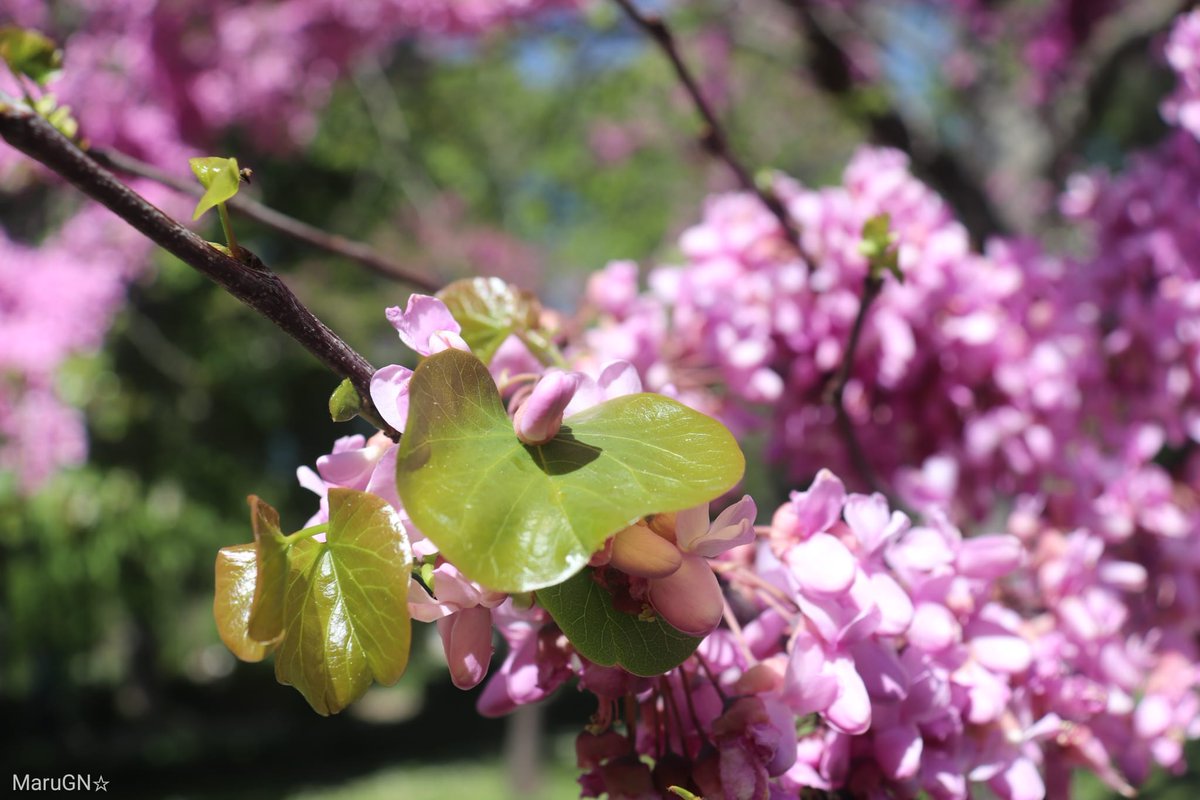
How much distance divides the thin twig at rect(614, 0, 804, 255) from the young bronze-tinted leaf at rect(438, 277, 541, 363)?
0.92ft

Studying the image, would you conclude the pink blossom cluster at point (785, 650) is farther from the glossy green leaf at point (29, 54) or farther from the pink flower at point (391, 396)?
the glossy green leaf at point (29, 54)

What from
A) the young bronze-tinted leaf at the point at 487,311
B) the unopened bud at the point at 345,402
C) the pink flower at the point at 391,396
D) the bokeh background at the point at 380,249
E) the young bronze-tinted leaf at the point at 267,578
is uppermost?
the pink flower at the point at 391,396

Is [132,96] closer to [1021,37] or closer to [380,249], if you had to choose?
[1021,37]

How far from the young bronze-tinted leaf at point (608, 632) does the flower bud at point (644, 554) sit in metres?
0.02

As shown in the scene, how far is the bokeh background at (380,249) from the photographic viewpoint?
92.9 inches

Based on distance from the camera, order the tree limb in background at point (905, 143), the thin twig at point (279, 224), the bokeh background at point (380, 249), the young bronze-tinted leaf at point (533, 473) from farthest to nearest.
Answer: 1. the bokeh background at point (380, 249)
2. the tree limb in background at point (905, 143)
3. the thin twig at point (279, 224)
4. the young bronze-tinted leaf at point (533, 473)

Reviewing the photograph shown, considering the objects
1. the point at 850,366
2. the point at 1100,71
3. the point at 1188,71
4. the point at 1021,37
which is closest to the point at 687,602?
the point at 850,366

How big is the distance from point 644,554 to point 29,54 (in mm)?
467

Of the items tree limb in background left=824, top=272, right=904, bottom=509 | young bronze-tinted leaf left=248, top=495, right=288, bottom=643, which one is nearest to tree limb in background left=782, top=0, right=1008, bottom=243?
tree limb in background left=824, top=272, right=904, bottom=509

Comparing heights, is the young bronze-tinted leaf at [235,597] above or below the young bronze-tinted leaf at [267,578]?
below

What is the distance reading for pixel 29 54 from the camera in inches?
19.7

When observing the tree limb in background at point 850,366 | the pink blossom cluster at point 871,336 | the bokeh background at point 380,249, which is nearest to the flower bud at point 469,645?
the tree limb in background at point 850,366

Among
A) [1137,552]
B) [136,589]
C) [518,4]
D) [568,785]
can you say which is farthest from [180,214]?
[568,785]

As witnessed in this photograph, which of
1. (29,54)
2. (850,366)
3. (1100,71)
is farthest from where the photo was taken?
(1100,71)
